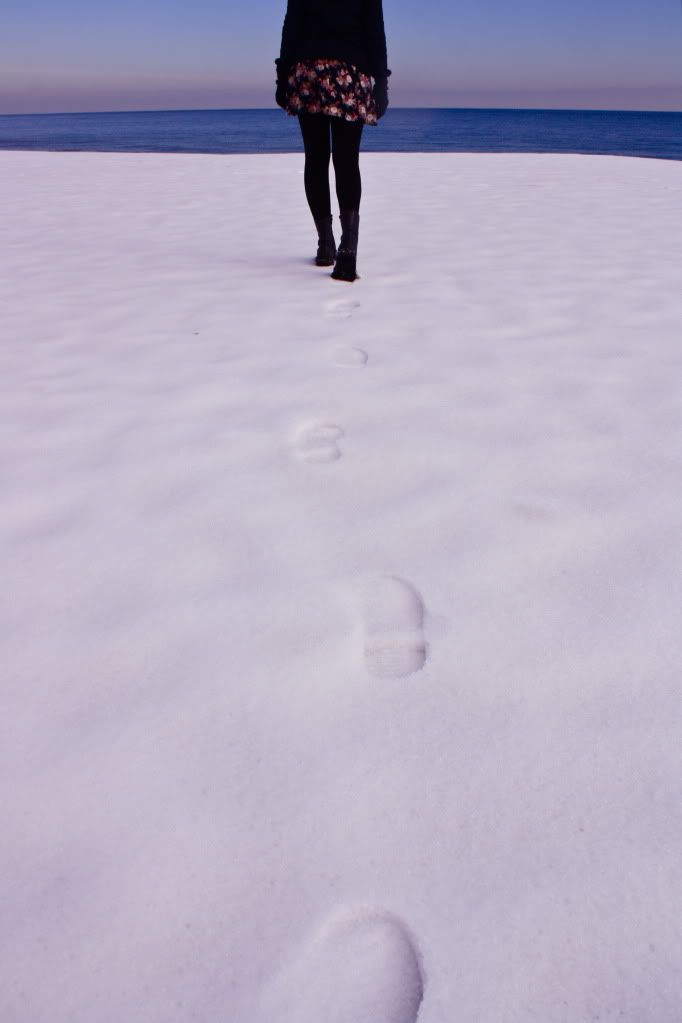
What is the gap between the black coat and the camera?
2.79 metres

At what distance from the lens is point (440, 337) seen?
2.28 metres

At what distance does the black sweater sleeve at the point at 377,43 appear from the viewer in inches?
111

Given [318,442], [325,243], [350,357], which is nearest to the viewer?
[318,442]

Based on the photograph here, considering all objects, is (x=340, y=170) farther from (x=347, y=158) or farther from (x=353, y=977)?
(x=353, y=977)

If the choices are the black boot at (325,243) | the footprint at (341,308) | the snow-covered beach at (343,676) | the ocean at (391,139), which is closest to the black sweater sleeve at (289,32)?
the black boot at (325,243)

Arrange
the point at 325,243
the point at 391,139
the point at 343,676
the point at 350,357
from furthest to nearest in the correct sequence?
the point at 391,139
the point at 325,243
the point at 350,357
the point at 343,676

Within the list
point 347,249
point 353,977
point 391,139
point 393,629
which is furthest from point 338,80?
point 391,139

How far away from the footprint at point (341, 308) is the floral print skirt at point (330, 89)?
794 mm

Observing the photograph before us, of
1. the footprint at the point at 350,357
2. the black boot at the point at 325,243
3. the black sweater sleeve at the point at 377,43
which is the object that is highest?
the black sweater sleeve at the point at 377,43

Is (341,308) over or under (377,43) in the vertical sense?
under

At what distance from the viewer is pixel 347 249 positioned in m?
2.99

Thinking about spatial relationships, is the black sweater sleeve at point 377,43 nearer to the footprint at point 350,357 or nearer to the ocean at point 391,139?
the footprint at point 350,357

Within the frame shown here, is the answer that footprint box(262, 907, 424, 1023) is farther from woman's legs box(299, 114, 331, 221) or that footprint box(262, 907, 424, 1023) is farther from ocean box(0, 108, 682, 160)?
ocean box(0, 108, 682, 160)

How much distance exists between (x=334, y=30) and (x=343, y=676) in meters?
2.84
